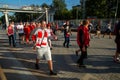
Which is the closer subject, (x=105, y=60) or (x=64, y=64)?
(x=64, y=64)

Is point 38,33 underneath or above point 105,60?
above

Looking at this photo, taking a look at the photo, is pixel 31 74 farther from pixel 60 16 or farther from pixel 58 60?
pixel 60 16

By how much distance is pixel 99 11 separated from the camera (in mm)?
74000

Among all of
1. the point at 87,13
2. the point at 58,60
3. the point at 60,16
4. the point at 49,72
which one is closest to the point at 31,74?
the point at 49,72

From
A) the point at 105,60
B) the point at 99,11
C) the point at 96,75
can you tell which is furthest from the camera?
the point at 99,11

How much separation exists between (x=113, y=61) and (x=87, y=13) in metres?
68.6

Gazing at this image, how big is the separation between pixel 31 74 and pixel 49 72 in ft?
Answer: 2.07

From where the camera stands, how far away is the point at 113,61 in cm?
1287

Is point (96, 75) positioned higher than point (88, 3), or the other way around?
point (88, 3)

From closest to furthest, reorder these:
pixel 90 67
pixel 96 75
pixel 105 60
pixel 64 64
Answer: pixel 96 75, pixel 90 67, pixel 64 64, pixel 105 60

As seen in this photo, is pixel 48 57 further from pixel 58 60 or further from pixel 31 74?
pixel 58 60

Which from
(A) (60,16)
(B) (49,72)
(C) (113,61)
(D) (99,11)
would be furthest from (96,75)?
(A) (60,16)

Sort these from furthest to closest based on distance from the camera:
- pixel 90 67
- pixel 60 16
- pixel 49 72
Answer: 1. pixel 60 16
2. pixel 90 67
3. pixel 49 72

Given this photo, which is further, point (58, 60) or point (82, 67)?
point (58, 60)
